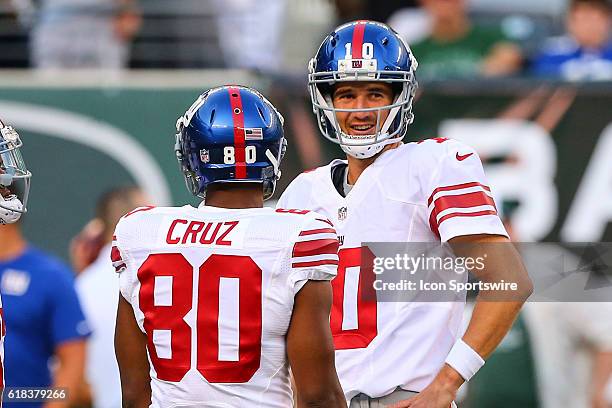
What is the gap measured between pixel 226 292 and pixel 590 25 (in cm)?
511

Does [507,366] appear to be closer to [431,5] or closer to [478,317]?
[431,5]

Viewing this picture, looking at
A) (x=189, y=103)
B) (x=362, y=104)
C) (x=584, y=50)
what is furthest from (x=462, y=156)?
(x=584, y=50)

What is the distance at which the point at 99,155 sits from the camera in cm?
768

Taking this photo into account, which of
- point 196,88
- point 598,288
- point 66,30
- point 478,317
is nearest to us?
point 478,317

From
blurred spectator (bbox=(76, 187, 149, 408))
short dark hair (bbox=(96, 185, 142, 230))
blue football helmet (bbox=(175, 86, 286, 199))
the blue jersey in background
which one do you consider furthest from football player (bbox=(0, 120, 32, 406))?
short dark hair (bbox=(96, 185, 142, 230))

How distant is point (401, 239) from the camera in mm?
3830

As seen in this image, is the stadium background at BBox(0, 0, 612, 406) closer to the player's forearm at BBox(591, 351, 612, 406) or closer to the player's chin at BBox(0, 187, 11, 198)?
the player's forearm at BBox(591, 351, 612, 406)

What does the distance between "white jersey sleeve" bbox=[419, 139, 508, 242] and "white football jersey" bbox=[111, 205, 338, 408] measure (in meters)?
0.52

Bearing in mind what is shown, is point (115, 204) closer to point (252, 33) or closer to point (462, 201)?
point (252, 33)

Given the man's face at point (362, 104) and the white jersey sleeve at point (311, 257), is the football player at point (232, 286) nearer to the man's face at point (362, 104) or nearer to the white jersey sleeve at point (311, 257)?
the white jersey sleeve at point (311, 257)

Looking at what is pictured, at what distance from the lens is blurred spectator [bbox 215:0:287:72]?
838 cm

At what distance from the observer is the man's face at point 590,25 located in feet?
25.5

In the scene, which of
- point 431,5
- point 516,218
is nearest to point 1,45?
point 431,5

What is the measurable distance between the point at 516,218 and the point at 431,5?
1719 mm
